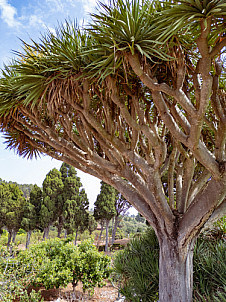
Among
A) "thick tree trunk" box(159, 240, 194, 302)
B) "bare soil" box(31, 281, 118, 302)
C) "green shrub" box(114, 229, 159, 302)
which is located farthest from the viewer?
"bare soil" box(31, 281, 118, 302)

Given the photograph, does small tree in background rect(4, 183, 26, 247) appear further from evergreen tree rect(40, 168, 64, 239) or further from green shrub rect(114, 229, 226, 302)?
green shrub rect(114, 229, 226, 302)

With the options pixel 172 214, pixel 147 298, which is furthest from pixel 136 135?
pixel 147 298

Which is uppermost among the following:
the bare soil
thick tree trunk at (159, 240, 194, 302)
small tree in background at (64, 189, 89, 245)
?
small tree in background at (64, 189, 89, 245)

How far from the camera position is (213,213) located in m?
3.02

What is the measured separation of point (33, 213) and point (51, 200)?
1499mm

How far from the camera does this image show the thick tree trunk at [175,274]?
293cm

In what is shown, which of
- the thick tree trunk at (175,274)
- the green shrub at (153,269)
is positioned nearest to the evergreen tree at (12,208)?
the green shrub at (153,269)

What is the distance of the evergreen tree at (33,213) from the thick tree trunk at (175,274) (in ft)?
47.0

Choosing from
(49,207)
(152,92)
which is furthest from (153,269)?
(49,207)

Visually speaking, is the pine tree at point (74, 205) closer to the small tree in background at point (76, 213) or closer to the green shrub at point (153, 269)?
the small tree in background at point (76, 213)

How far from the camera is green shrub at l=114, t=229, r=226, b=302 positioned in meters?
3.29

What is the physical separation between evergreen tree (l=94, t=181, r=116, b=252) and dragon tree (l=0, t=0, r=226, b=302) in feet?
43.8

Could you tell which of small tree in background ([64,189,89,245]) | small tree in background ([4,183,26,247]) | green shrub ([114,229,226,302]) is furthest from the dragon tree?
small tree in background ([4,183,26,247])

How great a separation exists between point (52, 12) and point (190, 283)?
15.2 ft
